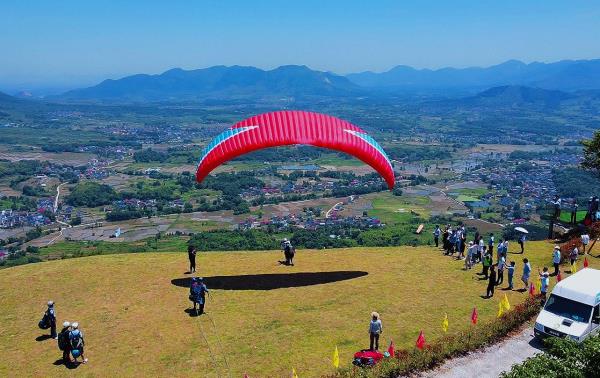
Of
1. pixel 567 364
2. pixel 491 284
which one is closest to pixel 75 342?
pixel 567 364

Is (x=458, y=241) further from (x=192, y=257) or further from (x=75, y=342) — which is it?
(x=75, y=342)

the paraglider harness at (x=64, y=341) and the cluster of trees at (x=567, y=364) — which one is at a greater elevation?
the cluster of trees at (x=567, y=364)

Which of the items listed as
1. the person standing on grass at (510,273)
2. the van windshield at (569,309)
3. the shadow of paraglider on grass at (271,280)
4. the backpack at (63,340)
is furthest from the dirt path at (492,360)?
the backpack at (63,340)

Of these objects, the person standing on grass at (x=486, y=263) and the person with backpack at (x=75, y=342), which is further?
the person standing on grass at (x=486, y=263)

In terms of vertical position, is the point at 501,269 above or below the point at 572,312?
below

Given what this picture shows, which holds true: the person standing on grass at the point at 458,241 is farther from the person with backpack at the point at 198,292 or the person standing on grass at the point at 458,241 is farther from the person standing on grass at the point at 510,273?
the person with backpack at the point at 198,292

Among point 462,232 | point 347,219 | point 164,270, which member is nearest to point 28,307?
point 164,270

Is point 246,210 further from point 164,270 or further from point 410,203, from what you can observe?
point 164,270
